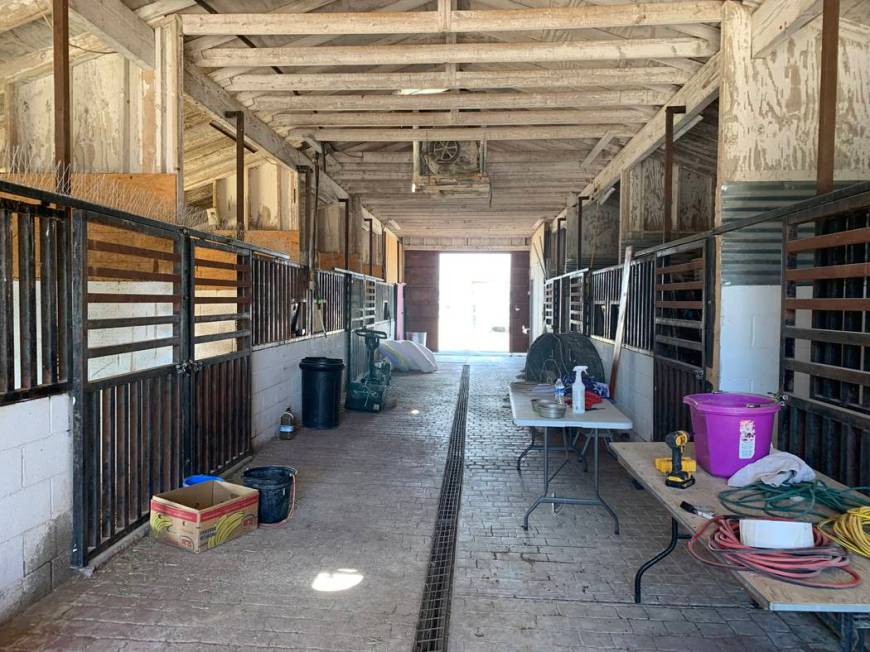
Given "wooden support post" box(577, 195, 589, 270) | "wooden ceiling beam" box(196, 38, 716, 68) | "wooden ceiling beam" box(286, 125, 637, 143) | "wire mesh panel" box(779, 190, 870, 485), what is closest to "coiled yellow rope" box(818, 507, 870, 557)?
"wire mesh panel" box(779, 190, 870, 485)

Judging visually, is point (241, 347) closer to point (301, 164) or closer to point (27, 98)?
point (27, 98)

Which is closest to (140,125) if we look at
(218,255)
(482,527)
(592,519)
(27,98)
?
(27,98)

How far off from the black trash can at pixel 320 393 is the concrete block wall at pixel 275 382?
17 centimetres

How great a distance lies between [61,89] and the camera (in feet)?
11.3

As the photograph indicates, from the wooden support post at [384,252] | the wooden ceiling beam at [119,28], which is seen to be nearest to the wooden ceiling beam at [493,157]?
the wooden ceiling beam at [119,28]

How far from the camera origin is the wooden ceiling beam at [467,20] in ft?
13.9

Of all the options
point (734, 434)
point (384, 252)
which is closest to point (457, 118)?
point (734, 434)

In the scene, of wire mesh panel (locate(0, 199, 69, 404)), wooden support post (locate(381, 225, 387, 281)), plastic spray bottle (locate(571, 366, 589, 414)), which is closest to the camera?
wire mesh panel (locate(0, 199, 69, 404))

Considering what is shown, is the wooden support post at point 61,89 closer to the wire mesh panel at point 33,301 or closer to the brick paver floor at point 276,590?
the wire mesh panel at point 33,301

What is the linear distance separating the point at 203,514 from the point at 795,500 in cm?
292

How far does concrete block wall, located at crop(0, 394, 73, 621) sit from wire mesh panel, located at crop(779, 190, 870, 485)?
364 centimetres

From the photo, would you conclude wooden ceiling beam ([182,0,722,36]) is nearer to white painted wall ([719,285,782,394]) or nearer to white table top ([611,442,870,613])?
white painted wall ([719,285,782,394])

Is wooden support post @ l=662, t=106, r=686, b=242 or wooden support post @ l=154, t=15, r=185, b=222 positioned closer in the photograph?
wooden support post @ l=154, t=15, r=185, b=222

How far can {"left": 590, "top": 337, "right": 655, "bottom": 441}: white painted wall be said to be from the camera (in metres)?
5.55
